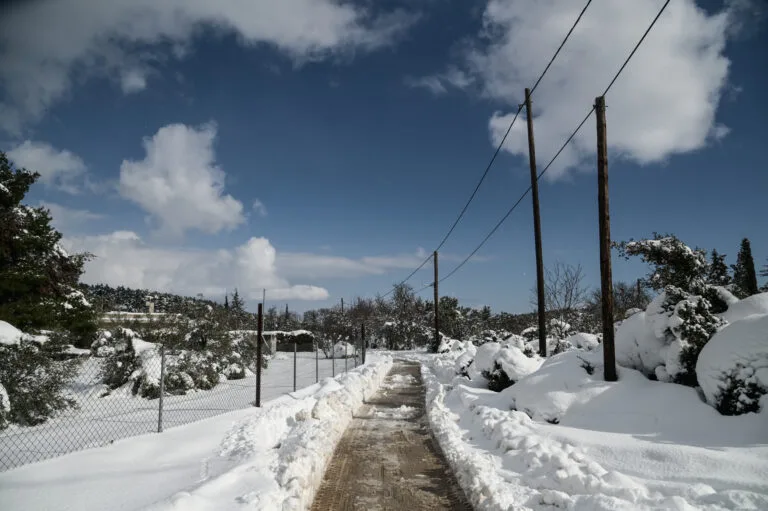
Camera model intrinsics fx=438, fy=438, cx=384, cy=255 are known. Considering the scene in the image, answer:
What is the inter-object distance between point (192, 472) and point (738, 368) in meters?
8.10

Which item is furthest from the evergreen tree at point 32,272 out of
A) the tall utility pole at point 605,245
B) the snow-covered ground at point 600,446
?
the tall utility pole at point 605,245

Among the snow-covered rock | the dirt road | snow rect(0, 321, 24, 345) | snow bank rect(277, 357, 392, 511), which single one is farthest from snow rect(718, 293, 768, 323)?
snow rect(0, 321, 24, 345)

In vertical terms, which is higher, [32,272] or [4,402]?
[32,272]

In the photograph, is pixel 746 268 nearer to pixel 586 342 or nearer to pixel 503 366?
pixel 586 342

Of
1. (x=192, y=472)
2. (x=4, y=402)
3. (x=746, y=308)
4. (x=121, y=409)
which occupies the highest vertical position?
(x=746, y=308)

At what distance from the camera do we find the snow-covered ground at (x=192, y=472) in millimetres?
4426

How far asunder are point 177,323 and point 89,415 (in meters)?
8.55

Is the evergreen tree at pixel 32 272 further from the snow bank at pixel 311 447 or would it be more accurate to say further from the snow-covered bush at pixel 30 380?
the snow bank at pixel 311 447

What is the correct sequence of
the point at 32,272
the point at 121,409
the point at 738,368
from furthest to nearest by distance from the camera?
the point at 32,272 < the point at 121,409 < the point at 738,368

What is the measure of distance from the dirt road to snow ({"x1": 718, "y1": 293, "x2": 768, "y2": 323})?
6.70 meters

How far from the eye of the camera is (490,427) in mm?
7957

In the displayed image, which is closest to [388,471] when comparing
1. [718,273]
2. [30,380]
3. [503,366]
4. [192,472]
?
[192,472]

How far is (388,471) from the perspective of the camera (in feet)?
20.4

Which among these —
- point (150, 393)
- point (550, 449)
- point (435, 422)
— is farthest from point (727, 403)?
point (150, 393)
